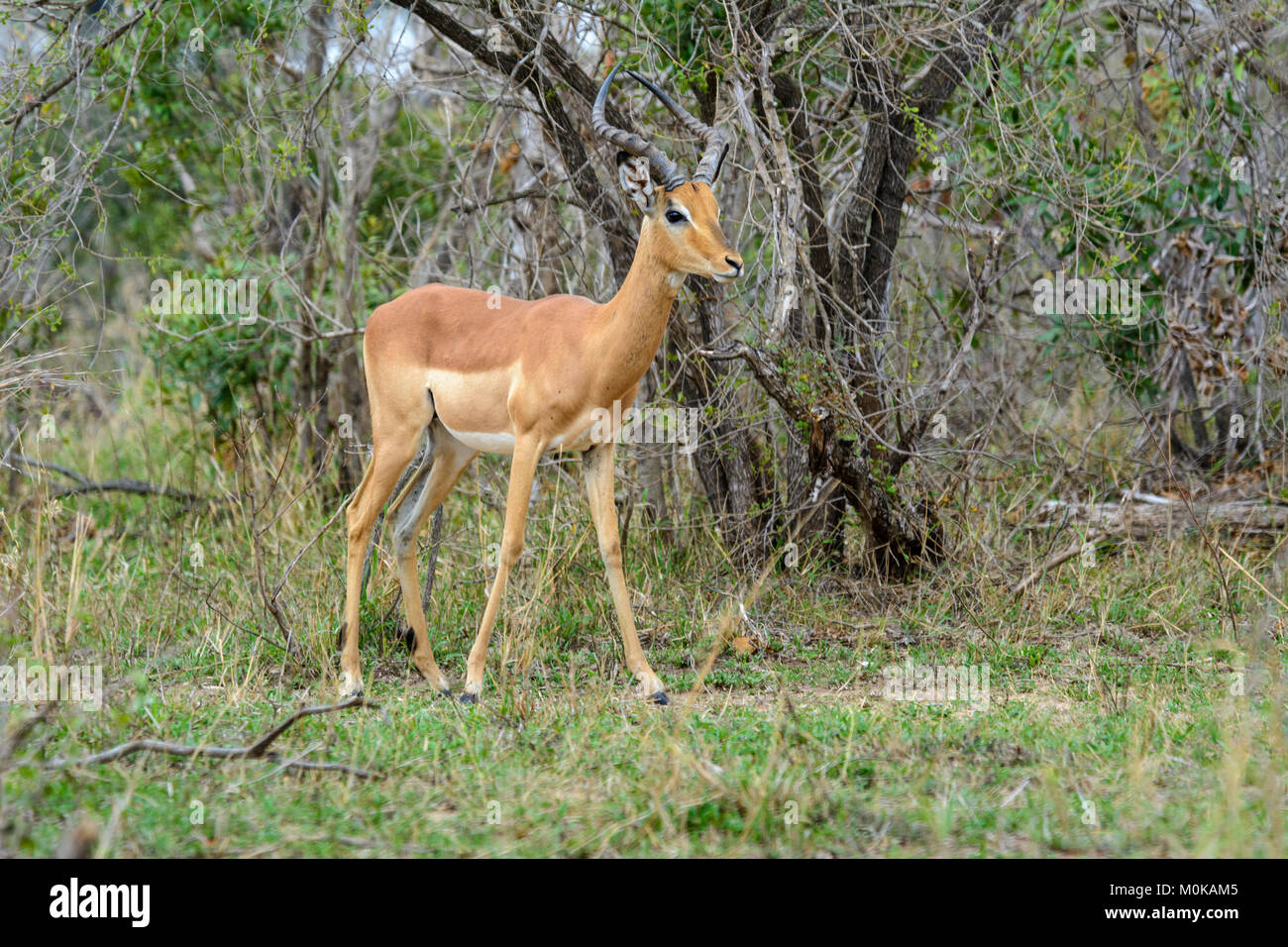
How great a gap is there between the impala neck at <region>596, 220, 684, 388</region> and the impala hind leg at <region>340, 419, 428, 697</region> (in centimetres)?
100

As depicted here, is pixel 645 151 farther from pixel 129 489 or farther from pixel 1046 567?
pixel 129 489

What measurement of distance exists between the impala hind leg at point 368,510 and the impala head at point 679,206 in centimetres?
142

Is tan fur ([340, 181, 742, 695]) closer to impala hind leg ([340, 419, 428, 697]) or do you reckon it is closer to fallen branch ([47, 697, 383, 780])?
impala hind leg ([340, 419, 428, 697])

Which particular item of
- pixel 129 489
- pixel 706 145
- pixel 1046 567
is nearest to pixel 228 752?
pixel 706 145

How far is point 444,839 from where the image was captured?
11.8ft

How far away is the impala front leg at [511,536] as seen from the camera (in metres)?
5.32

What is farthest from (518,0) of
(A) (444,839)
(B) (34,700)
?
(A) (444,839)

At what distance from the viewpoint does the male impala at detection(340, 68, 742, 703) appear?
514cm

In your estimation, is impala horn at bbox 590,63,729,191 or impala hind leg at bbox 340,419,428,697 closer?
impala horn at bbox 590,63,729,191

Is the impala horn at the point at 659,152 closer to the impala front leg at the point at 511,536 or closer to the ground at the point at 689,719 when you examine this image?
the impala front leg at the point at 511,536

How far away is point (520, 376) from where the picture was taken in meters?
5.35

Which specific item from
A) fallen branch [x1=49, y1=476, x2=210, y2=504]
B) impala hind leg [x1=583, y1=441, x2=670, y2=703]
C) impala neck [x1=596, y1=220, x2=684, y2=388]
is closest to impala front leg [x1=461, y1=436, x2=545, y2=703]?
impala hind leg [x1=583, y1=441, x2=670, y2=703]

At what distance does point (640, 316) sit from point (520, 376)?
1.94 ft

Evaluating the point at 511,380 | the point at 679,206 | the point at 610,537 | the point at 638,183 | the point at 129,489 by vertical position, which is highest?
the point at 638,183
